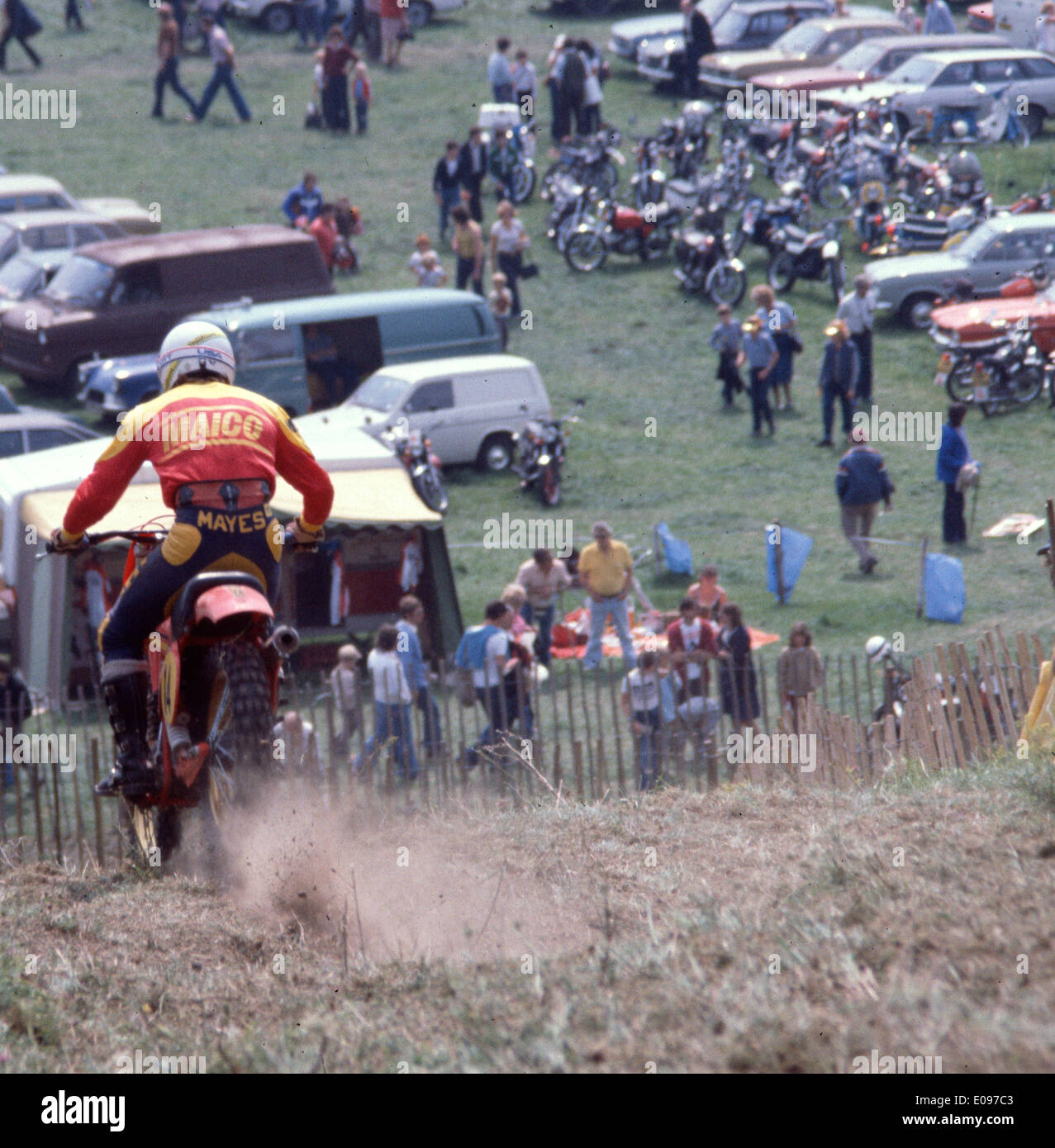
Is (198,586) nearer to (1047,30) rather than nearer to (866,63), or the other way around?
(866,63)

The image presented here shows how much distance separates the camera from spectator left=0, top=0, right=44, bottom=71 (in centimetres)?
3678

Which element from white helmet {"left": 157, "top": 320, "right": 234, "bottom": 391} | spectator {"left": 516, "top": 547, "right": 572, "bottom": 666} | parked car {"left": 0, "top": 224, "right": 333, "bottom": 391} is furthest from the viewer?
parked car {"left": 0, "top": 224, "right": 333, "bottom": 391}

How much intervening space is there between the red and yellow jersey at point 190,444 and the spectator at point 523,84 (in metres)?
27.4

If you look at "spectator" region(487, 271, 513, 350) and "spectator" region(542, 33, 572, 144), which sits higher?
"spectator" region(542, 33, 572, 144)

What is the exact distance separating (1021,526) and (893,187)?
13406mm

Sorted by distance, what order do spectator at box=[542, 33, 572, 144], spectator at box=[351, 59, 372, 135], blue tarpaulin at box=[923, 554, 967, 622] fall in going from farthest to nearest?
spectator at box=[351, 59, 372, 135] < spectator at box=[542, 33, 572, 144] < blue tarpaulin at box=[923, 554, 967, 622]

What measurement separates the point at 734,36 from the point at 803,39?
214cm

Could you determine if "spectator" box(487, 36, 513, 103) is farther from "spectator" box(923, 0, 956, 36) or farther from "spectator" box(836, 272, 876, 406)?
"spectator" box(836, 272, 876, 406)

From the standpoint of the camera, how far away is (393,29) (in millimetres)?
38844

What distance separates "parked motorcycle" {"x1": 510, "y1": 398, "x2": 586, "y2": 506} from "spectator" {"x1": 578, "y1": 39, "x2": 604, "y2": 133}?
1413cm

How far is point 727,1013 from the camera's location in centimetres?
413

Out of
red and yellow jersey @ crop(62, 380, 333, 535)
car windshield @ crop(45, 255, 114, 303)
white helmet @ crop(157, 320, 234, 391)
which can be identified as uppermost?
car windshield @ crop(45, 255, 114, 303)

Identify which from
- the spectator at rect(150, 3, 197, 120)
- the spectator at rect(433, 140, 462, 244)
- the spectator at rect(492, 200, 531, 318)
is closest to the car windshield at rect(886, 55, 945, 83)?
the spectator at rect(433, 140, 462, 244)
